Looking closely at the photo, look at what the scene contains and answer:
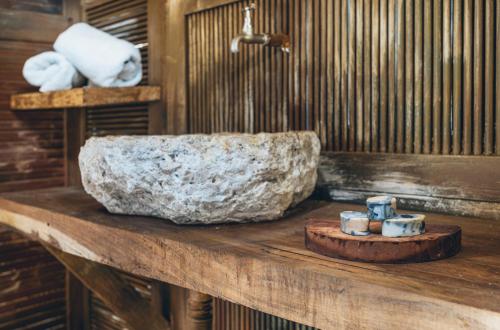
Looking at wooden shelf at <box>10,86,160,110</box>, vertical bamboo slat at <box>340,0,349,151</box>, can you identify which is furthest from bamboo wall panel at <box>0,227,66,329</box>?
vertical bamboo slat at <box>340,0,349,151</box>

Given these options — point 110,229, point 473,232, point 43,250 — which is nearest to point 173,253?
point 110,229

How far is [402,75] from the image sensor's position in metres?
1.28

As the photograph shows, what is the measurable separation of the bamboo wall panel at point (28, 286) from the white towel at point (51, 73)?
22.8 inches

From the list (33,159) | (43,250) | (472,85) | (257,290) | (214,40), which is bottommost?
(43,250)

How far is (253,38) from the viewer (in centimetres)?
144

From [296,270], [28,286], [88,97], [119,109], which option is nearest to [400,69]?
[296,270]

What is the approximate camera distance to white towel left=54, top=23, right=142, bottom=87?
1781mm

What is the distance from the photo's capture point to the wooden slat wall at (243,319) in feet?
5.01

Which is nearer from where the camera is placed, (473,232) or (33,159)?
(473,232)

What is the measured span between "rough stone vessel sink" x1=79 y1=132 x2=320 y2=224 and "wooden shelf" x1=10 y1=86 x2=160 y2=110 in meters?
0.58

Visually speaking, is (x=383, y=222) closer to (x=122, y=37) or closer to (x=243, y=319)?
(x=243, y=319)

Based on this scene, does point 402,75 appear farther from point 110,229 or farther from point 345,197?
point 110,229

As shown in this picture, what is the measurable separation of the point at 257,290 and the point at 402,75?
679 mm

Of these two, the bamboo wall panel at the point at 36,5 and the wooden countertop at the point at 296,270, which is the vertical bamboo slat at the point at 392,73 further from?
the bamboo wall panel at the point at 36,5
